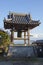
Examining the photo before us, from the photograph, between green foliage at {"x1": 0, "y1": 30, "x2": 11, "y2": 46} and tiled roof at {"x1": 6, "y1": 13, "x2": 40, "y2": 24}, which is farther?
green foliage at {"x1": 0, "y1": 30, "x2": 11, "y2": 46}

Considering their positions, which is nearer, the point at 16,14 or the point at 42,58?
the point at 42,58

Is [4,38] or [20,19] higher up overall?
[20,19]

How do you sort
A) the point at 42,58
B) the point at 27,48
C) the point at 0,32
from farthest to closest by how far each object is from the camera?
the point at 0,32
the point at 27,48
the point at 42,58

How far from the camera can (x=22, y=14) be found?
29828 millimetres

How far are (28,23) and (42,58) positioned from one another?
548 centimetres

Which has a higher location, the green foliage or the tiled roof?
the tiled roof

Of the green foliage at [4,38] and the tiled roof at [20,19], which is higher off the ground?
the tiled roof at [20,19]

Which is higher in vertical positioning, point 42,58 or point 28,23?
point 28,23

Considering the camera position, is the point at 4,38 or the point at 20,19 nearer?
the point at 20,19

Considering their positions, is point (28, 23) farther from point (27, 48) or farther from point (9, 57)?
point (9, 57)

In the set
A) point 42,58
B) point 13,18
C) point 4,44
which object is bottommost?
point 42,58

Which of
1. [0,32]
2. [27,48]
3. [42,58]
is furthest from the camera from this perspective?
[0,32]

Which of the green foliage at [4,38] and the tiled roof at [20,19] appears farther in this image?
the green foliage at [4,38]

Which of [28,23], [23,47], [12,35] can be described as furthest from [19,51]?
[28,23]
